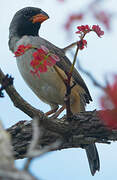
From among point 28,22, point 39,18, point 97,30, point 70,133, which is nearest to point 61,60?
point 39,18

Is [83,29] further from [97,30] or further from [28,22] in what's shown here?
[28,22]

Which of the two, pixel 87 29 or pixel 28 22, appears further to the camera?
pixel 28 22

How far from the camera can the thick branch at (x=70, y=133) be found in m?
4.50

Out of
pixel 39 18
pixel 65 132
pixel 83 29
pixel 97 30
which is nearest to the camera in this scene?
pixel 83 29

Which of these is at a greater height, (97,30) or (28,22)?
(28,22)

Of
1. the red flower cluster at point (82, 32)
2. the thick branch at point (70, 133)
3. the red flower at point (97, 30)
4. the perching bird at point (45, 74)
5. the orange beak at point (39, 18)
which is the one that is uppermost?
the orange beak at point (39, 18)

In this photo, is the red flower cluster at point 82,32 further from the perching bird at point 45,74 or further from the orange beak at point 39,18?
the orange beak at point 39,18

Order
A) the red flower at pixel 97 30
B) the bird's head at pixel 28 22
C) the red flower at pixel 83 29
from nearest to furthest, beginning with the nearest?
the red flower at pixel 83 29, the red flower at pixel 97 30, the bird's head at pixel 28 22

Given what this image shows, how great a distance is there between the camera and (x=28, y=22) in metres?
6.22

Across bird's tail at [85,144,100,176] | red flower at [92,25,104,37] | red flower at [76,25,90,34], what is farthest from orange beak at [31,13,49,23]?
red flower at [76,25,90,34]

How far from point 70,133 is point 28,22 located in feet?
7.89

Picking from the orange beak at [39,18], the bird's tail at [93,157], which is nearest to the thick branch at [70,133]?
the bird's tail at [93,157]

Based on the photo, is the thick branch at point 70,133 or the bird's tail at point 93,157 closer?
the thick branch at point 70,133

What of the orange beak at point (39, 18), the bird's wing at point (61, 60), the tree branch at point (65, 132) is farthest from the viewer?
the orange beak at point (39, 18)
